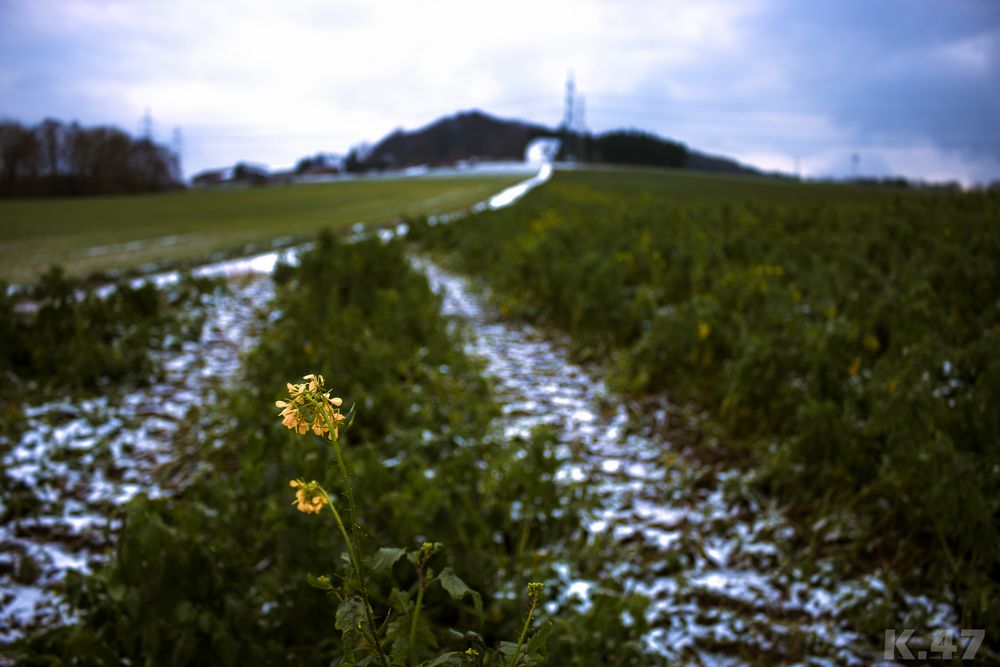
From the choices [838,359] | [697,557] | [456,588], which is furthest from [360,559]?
[838,359]

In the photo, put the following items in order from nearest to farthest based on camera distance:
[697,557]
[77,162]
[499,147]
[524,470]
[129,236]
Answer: [697,557] < [524,470] < [129,236] < [77,162] < [499,147]

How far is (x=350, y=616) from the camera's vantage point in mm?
929

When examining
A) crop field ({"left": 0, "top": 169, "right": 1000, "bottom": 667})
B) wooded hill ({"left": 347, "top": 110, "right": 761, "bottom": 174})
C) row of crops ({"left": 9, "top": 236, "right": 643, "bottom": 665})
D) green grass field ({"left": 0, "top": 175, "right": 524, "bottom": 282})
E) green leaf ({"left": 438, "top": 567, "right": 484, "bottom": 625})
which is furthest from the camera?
wooded hill ({"left": 347, "top": 110, "right": 761, "bottom": 174})

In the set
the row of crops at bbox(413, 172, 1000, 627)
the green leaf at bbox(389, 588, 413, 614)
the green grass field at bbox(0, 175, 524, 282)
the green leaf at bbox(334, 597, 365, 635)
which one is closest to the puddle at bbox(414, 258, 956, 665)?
the row of crops at bbox(413, 172, 1000, 627)

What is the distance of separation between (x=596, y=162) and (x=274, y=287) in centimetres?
8167

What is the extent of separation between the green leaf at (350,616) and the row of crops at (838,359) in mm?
2006

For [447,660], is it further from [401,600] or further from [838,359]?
[838,359]

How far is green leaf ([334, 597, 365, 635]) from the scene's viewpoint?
901mm

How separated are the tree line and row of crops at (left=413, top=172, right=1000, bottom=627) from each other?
48.0 m

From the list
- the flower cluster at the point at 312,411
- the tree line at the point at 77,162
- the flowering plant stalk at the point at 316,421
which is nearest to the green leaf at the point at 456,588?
the flowering plant stalk at the point at 316,421

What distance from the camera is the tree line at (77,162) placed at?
1683 inches

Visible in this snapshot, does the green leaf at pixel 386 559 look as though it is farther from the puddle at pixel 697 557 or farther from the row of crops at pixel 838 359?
the row of crops at pixel 838 359

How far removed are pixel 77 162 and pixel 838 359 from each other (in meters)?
55.4

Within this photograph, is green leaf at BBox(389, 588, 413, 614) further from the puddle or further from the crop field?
the puddle
